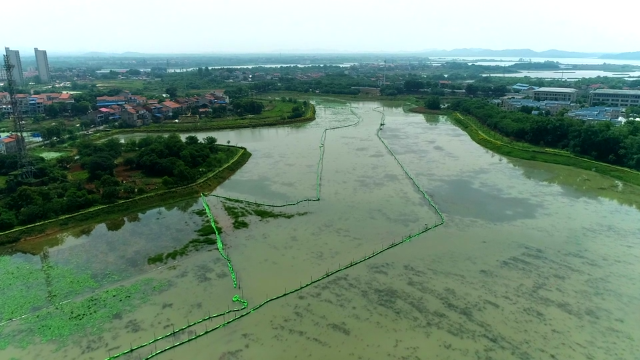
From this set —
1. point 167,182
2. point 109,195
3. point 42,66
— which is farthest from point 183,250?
point 42,66

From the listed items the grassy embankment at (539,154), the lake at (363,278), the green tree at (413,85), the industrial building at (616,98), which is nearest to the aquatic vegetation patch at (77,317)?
the lake at (363,278)

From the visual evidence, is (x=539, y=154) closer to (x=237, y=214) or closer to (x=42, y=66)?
(x=237, y=214)

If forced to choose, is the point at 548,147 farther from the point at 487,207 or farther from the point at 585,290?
the point at 585,290

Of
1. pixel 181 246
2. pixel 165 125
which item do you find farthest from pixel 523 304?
pixel 165 125

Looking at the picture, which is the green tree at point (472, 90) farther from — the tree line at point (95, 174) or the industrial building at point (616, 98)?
the tree line at point (95, 174)

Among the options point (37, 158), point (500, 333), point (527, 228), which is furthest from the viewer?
point (37, 158)

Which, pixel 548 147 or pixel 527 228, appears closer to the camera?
pixel 527 228

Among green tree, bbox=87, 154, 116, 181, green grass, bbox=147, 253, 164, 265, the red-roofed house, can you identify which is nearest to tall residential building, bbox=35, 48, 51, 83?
the red-roofed house
